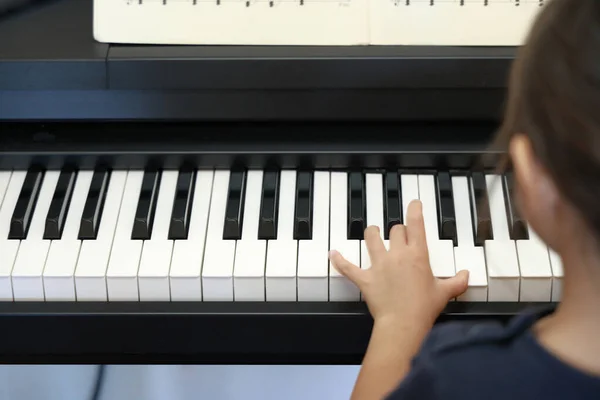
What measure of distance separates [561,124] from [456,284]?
381mm

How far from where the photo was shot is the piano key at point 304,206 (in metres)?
1.08

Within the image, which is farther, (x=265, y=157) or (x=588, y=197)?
(x=265, y=157)

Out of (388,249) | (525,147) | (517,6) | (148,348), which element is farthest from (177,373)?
(525,147)

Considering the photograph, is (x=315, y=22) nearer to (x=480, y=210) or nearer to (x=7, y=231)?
(x=480, y=210)

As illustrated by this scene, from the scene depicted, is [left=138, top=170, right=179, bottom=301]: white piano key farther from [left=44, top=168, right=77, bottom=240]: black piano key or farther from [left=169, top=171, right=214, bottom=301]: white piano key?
[left=44, top=168, right=77, bottom=240]: black piano key

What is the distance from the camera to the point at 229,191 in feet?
3.75

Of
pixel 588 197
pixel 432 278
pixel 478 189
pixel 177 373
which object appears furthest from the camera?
pixel 177 373

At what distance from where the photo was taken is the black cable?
1.76m

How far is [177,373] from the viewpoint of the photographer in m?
1.74

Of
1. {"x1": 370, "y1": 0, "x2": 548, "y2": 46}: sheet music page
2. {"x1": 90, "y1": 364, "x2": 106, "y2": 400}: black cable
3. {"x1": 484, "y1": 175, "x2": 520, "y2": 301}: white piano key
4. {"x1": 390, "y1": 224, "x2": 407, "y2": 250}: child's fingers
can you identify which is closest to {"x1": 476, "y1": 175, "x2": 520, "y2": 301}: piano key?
{"x1": 484, "y1": 175, "x2": 520, "y2": 301}: white piano key

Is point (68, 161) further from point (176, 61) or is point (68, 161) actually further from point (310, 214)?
point (310, 214)

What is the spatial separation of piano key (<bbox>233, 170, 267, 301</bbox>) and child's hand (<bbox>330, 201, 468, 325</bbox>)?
0.29 ft

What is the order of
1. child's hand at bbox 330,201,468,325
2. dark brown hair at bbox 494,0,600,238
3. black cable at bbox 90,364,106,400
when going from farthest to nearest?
black cable at bbox 90,364,106,400, child's hand at bbox 330,201,468,325, dark brown hair at bbox 494,0,600,238

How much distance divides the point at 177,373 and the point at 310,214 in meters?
0.76
